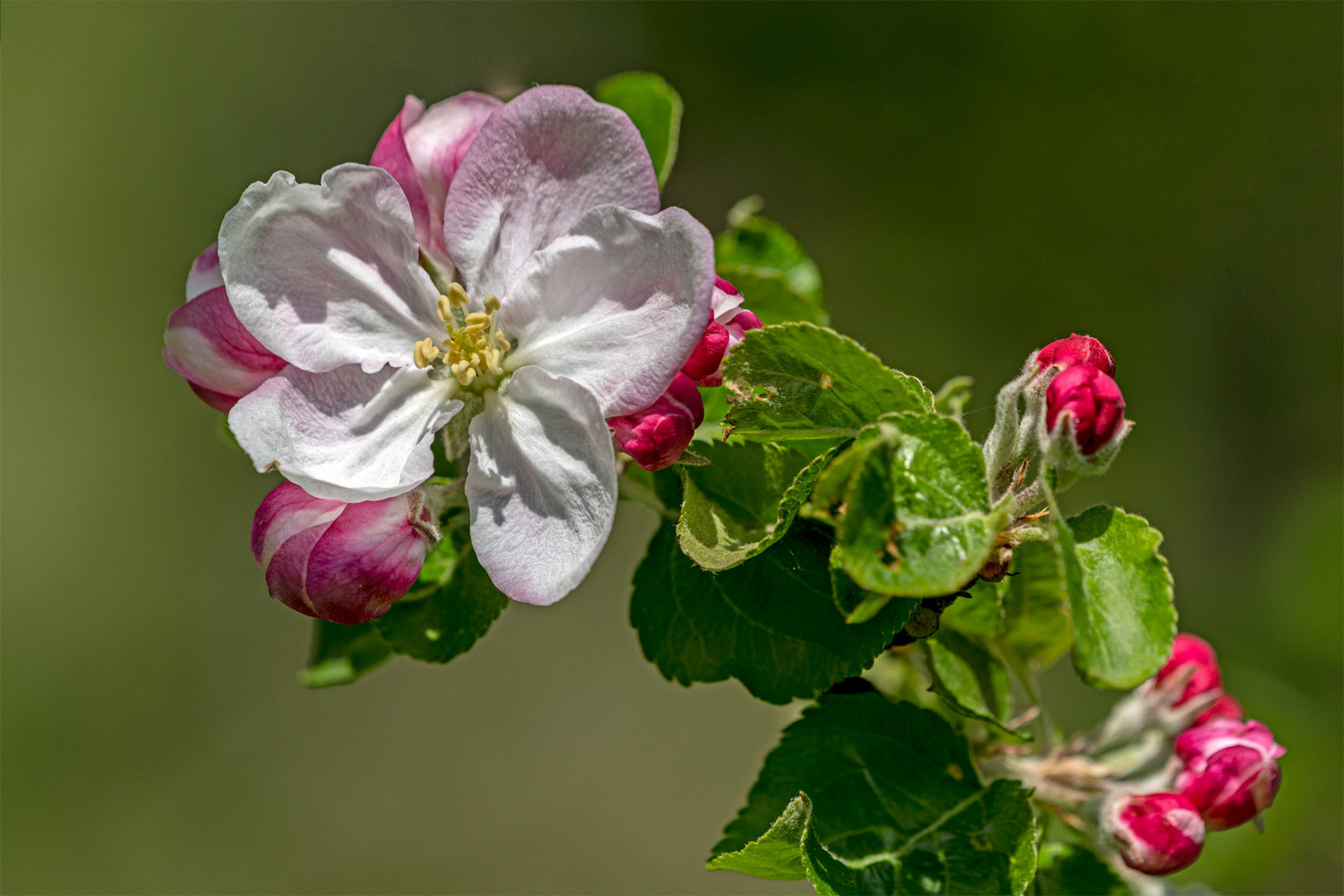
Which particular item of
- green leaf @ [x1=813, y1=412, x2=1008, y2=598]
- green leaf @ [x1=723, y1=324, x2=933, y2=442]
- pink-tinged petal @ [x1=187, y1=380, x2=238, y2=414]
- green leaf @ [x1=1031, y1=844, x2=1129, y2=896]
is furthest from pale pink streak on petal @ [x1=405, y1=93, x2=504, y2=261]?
green leaf @ [x1=1031, y1=844, x2=1129, y2=896]

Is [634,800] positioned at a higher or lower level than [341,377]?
lower

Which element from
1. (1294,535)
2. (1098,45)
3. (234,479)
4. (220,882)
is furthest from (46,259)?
(1294,535)

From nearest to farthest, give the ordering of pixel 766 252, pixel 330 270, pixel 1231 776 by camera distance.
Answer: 1. pixel 330 270
2. pixel 1231 776
3. pixel 766 252

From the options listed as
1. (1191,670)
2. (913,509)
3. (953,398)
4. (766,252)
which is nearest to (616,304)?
(913,509)

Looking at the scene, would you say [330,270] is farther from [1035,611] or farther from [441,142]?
[1035,611]

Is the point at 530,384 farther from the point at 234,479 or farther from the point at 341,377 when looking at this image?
the point at 234,479

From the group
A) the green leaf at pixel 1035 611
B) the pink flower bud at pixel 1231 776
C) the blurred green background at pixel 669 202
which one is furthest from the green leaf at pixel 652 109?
the blurred green background at pixel 669 202
